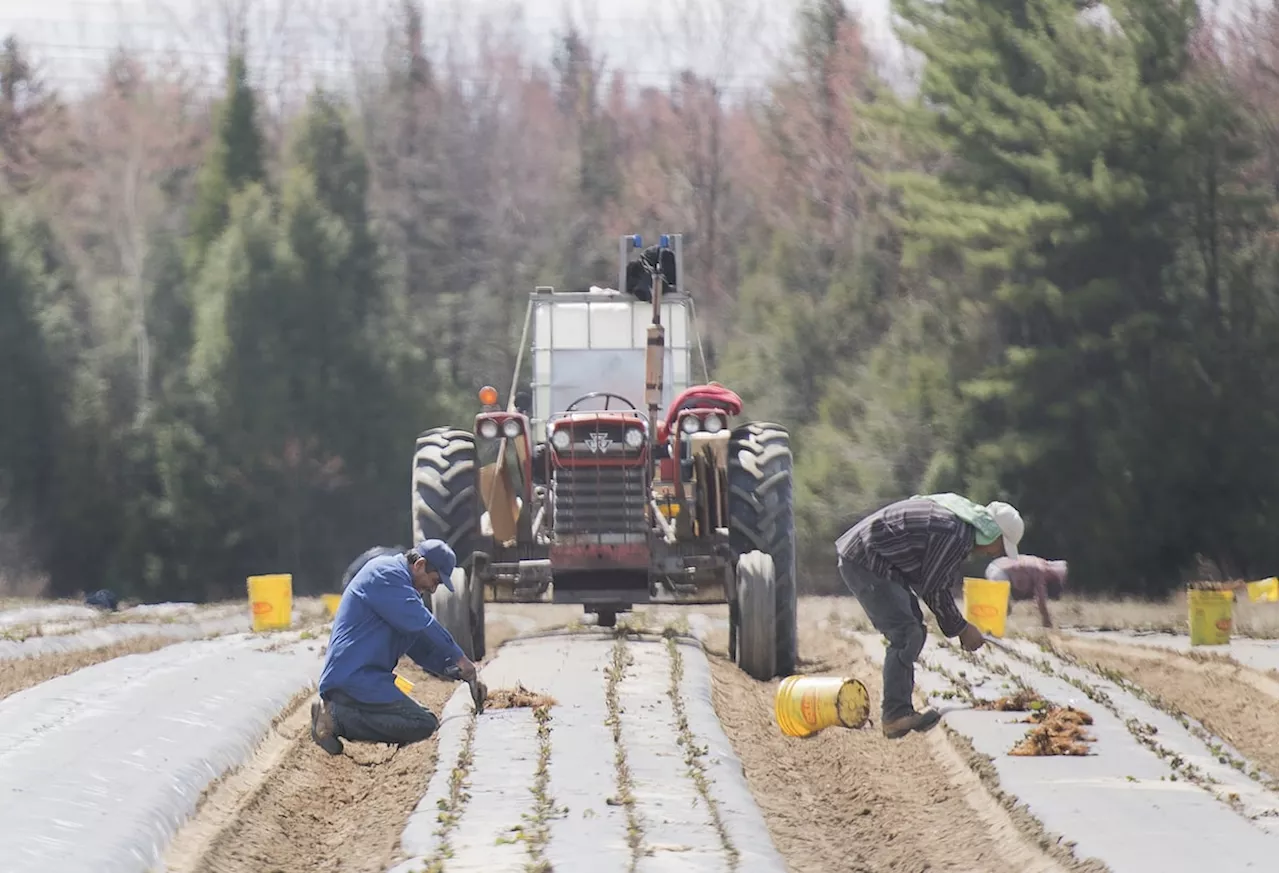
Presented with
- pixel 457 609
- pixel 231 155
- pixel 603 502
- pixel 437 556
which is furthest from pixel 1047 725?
pixel 231 155

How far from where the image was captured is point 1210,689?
46.8 ft

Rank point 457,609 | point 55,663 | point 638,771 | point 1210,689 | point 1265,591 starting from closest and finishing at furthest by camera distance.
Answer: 1. point 638,771
2. point 1210,689
3. point 457,609
4. point 55,663
5. point 1265,591

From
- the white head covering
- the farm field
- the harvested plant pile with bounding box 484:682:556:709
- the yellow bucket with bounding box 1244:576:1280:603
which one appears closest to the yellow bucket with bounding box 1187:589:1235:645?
the farm field

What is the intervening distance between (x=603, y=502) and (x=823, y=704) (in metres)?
3.44

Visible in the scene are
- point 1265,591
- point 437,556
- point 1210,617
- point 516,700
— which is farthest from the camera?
point 1265,591

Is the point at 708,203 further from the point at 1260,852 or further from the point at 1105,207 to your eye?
the point at 1260,852

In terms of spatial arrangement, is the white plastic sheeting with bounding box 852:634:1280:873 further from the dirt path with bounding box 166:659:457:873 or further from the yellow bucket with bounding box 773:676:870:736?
the dirt path with bounding box 166:659:457:873

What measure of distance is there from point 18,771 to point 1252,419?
26.0 meters

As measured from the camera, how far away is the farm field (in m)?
8.58

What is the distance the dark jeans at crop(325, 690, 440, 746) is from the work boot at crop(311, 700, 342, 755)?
0.03 m

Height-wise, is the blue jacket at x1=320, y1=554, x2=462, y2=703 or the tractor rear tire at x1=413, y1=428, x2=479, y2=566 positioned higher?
the tractor rear tire at x1=413, y1=428, x2=479, y2=566

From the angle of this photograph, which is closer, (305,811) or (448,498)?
(305,811)

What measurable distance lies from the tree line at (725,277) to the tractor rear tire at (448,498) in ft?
62.4

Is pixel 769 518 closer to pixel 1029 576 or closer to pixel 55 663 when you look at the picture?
pixel 55 663
